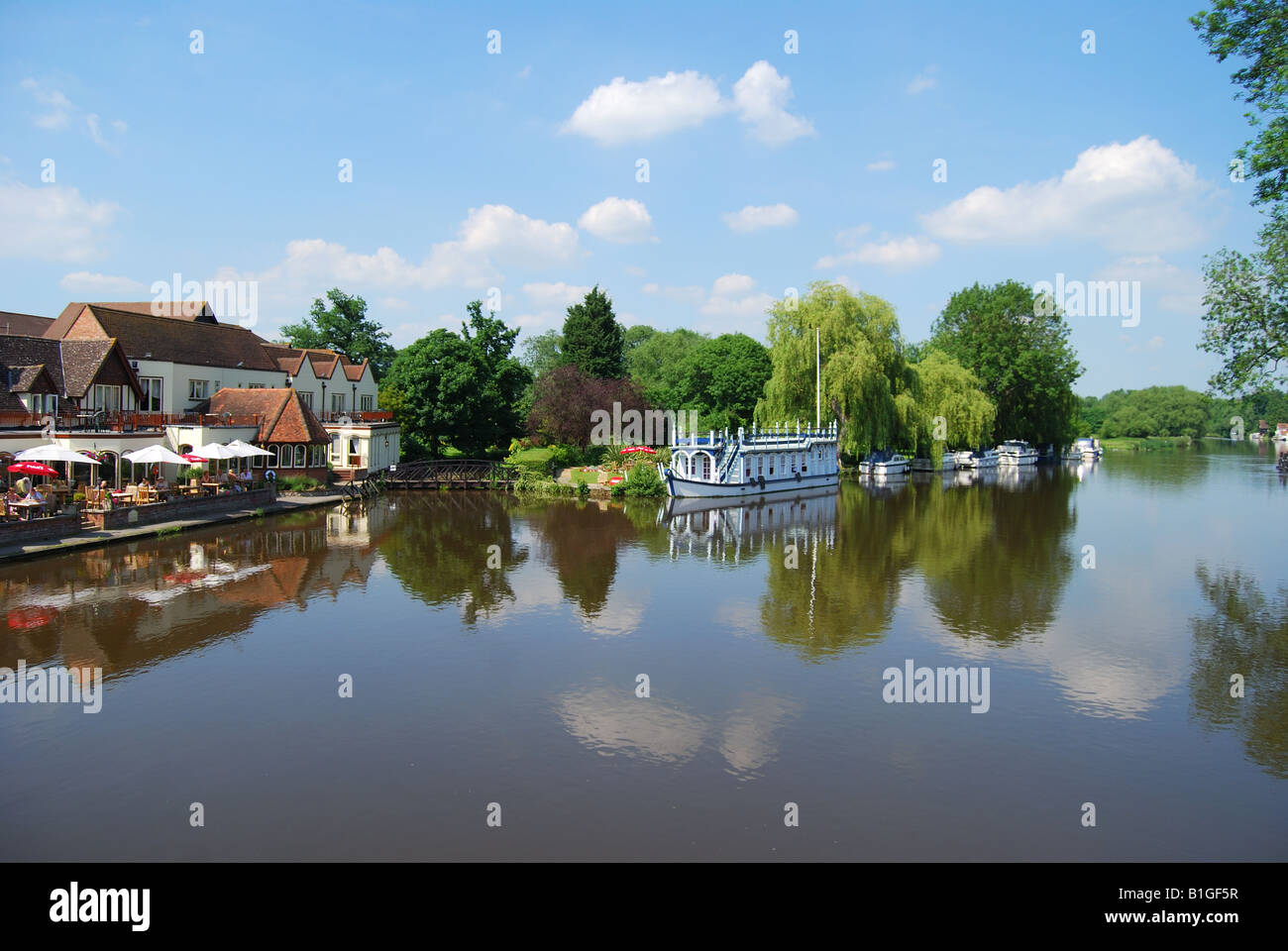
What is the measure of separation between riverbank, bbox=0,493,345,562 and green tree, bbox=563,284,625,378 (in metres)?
36.1

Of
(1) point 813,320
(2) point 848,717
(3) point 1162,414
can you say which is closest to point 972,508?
(1) point 813,320

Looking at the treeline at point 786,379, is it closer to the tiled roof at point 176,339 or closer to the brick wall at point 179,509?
the tiled roof at point 176,339

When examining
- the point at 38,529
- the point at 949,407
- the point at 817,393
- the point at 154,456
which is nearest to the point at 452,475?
the point at 154,456

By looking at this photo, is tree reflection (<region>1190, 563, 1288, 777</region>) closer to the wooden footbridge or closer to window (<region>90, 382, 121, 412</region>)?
the wooden footbridge

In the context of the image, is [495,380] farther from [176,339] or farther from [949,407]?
[949,407]

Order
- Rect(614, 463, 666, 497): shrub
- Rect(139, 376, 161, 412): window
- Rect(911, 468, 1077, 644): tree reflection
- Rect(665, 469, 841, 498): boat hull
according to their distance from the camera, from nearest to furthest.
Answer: Rect(911, 468, 1077, 644): tree reflection, Rect(139, 376, 161, 412): window, Rect(665, 469, 841, 498): boat hull, Rect(614, 463, 666, 497): shrub

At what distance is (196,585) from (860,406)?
40.2 meters

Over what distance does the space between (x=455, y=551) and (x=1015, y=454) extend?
64.0m

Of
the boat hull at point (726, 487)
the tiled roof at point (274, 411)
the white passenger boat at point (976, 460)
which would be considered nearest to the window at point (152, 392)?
the tiled roof at point (274, 411)

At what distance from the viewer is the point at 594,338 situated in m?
70.2

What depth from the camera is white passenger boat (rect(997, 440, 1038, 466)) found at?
76.6m

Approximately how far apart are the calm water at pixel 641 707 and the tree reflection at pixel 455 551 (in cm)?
23

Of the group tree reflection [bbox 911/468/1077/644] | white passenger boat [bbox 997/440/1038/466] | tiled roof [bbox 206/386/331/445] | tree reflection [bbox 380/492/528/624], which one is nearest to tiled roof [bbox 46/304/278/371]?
tiled roof [bbox 206/386/331/445]
